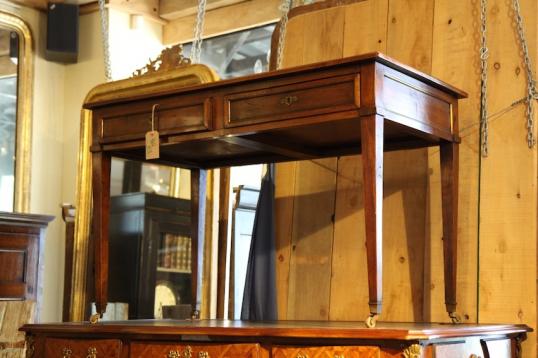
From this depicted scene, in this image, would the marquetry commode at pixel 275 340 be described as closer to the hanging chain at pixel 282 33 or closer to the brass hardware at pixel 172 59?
the hanging chain at pixel 282 33

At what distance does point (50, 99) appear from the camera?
6.30 meters

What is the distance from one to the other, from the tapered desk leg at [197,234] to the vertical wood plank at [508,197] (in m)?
1.15

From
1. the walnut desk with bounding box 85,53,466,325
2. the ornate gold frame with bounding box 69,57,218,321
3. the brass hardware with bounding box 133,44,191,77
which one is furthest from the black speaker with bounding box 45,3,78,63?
the walnut desk with bounding box 85,53,466,325

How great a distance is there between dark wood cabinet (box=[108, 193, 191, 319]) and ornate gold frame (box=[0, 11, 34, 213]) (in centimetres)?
68

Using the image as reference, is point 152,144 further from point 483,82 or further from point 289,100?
point 483,82

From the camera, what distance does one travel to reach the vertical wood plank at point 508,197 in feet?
9.46

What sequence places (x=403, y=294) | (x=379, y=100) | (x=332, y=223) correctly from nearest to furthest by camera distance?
(x=379, y=100)
(x=403, y=294)
(x=332, y=223)

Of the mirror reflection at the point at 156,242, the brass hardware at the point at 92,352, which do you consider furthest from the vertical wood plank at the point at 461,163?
the mirror reflection at the point at 156,242

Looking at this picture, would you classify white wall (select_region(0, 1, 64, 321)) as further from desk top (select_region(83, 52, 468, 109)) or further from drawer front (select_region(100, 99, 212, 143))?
desk top (select_region(83, 52, 468, 109))

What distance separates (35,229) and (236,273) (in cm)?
130

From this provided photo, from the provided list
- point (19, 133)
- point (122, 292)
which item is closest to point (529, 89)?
point (122, 292)

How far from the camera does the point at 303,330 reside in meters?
2.39

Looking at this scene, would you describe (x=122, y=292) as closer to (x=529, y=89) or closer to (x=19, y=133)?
(x=19, y=133)

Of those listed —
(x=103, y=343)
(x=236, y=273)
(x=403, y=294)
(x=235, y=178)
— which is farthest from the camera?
(x=235, y=178)
